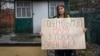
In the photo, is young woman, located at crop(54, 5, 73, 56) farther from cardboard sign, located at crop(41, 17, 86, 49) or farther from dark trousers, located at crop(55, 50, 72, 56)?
cardboard sign, located at crop(41, 17, 86, 49)

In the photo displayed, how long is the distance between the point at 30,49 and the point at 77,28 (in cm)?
137

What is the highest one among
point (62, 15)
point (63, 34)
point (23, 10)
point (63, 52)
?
point (62, 15)

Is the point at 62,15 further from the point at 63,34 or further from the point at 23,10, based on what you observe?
the point at 23,10

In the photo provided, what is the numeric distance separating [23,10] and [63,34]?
60.4 ft

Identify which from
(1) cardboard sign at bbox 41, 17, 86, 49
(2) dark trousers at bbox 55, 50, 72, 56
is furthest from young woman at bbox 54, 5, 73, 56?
(1) cardboard sign at bbox 41, 17, 86, 49

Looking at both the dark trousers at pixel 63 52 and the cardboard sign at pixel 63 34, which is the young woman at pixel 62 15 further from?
Result: the cardboard sign at pixel 63 34

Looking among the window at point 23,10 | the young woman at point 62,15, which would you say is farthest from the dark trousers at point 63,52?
the window at point 23,10

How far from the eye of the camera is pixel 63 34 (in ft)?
22.2

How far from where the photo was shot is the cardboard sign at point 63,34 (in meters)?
6.71

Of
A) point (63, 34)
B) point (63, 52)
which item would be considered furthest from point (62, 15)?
point (63, 52)

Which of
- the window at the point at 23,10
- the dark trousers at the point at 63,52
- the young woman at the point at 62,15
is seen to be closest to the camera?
the young woman at the point at 62,15

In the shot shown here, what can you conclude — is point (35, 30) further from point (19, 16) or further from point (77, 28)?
point (77, 28)

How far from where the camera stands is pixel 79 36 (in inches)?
265

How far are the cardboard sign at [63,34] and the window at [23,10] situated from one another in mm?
18249
